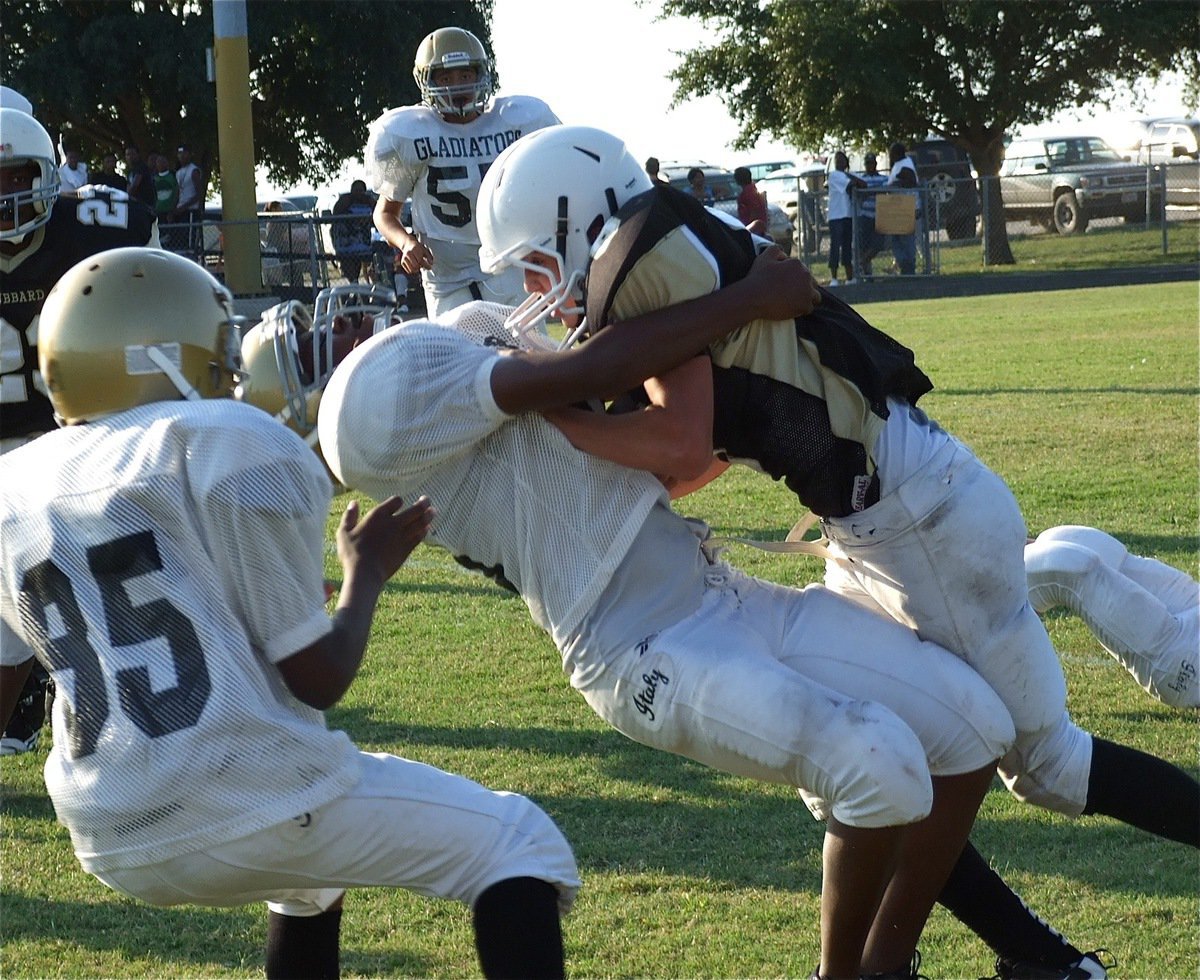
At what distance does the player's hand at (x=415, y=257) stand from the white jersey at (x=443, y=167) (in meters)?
0.17

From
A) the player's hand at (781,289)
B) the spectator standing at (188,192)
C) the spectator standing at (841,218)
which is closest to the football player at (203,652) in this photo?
the player's hand at (781,289)

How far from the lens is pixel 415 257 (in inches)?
272

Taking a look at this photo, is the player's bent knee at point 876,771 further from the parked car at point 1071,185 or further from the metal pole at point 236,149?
the parked car at point 1071,185

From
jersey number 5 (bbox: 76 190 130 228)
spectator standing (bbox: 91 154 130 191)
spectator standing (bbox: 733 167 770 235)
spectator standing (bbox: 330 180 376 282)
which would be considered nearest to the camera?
jersey number 5 (bbox: 76 190 130 228)

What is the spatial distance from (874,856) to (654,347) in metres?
0.90

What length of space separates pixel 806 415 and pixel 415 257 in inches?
175

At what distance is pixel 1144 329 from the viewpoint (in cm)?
1348

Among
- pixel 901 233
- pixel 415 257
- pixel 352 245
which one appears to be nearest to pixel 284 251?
pixel 352 245

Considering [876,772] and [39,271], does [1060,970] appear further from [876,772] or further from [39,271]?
[39,271]

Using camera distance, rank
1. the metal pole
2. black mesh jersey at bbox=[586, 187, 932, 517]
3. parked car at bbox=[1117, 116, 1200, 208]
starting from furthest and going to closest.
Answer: parked car at bbox=[1117, 116, 1200, 208]
the metal pole
black mesh jersey at bbox=[586, 187, 932, 517]

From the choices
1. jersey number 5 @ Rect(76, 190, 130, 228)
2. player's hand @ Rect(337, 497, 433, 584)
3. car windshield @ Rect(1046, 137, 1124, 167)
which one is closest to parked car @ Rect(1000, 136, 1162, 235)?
car windshield @ Rect(1046, 137, 1124, 167)

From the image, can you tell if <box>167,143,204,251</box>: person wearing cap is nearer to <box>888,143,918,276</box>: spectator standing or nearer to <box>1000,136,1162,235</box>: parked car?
<box>888,143,918,276</box>: spectator standing

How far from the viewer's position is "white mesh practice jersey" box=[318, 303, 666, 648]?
2531 mm

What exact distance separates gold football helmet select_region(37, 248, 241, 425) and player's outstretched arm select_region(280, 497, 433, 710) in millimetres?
315
